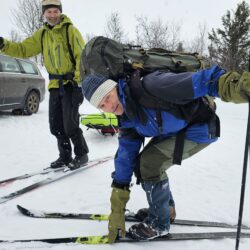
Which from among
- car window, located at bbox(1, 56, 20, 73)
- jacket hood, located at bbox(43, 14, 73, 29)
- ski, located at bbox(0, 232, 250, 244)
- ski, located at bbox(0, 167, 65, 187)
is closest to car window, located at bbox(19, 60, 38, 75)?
car window, located at bbox(1, 56, 20, 73)

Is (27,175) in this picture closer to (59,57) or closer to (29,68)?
(59,57)

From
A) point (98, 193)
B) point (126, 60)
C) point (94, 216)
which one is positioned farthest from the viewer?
point (98, 193)

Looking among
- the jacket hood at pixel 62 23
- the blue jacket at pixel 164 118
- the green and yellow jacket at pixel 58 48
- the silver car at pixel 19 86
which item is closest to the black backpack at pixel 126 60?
the blue jacket at pixel 164 118

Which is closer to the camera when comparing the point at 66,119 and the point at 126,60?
the point at 126,60

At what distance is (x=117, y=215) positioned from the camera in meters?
2.62

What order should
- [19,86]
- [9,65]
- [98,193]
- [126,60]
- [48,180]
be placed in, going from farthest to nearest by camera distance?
1. [19,86]
2. [9,65]
3. [48,180]
4. [98,193]
5. [126,60]

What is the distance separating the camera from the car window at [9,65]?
8.16m

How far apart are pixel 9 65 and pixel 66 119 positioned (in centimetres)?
486

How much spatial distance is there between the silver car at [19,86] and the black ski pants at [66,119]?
406 cm

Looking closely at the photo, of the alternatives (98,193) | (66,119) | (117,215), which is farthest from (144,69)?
(66,119)

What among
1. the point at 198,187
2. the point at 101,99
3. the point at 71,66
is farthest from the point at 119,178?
the point at 71,66

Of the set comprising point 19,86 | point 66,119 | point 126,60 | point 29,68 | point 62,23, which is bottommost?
point 66,119

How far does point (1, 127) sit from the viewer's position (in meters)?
7.57

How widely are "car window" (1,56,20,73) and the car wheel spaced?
82cm
